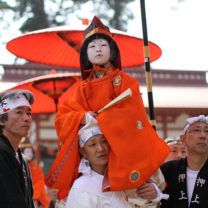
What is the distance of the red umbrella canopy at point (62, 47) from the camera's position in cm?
410

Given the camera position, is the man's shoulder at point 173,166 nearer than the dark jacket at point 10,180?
No

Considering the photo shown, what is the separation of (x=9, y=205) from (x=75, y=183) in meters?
0.57

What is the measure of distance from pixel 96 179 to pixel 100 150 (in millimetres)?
223

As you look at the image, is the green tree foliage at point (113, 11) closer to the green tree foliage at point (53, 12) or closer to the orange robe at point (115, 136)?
the green tree foliage at point (53, 12)

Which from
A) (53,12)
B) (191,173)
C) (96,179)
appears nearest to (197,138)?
(191,173)

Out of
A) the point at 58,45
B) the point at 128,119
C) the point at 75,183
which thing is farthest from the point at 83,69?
the point at 58,45

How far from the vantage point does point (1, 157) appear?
2273 millimetres

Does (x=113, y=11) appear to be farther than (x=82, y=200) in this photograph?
Yes

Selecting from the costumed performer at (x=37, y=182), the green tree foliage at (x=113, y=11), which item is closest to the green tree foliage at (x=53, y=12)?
the green tree foliage at (x=113, y=11)

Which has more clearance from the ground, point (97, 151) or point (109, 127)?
point (109, 127)

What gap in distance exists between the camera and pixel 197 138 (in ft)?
10.2

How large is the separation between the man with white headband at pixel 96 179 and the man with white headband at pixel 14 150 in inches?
14.9

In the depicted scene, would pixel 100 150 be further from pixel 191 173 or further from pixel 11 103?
pixel 191 173

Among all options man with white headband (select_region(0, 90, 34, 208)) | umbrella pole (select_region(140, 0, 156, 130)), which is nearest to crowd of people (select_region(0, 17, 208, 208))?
man with white headband (select_region(0, 90, 34, 208))
